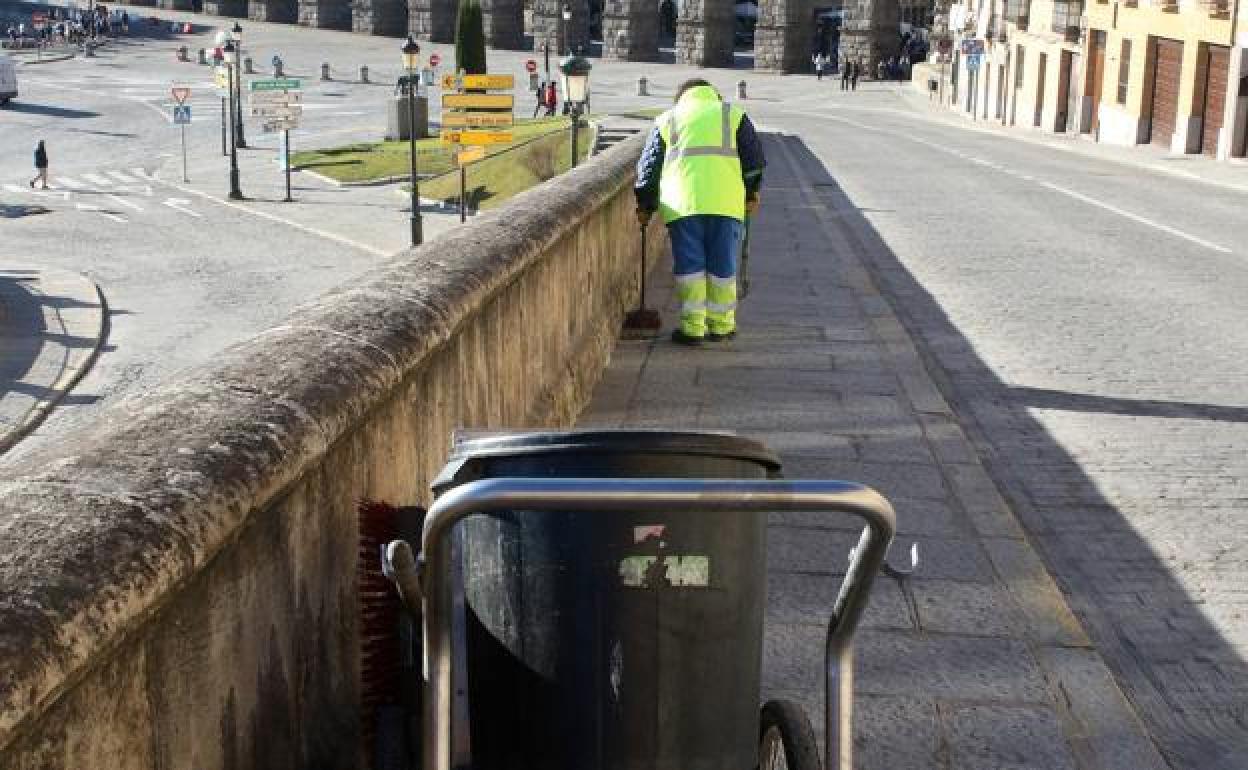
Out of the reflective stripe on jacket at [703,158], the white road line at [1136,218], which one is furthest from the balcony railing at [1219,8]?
the reflective stripe on jacket at [703,158]

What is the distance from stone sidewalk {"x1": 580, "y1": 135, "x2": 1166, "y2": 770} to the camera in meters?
4.96

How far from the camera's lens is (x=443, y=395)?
17.2 ft

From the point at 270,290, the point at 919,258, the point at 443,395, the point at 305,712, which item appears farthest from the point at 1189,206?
the point at 305,712

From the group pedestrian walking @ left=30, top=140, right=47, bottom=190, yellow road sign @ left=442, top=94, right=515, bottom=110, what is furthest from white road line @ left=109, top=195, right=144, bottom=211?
yellow road sign @ left=442, top=94, right=515, bottom=110

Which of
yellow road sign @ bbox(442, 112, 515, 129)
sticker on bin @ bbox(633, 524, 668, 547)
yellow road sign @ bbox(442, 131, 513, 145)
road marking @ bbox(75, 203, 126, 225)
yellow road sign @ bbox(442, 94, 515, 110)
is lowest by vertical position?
road marking @ bbox(75, 203, 126, 225)

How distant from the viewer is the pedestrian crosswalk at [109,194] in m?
48.2

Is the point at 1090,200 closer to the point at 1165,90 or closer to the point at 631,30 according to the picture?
the point at 1165,90

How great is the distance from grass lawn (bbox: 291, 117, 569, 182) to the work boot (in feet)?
123

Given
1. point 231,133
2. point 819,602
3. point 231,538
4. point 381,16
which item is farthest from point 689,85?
point 381,16

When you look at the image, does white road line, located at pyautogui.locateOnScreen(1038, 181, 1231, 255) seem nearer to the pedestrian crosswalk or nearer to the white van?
the pedestrian crosswalk

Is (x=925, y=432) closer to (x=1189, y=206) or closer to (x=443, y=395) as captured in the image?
(x=443, y=395)

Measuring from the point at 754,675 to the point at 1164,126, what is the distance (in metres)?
43.8

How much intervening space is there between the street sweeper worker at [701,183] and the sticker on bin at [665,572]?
23.0 feet

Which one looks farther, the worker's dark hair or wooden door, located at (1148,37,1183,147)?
wooden door, located at (1148,37,1183,147)
